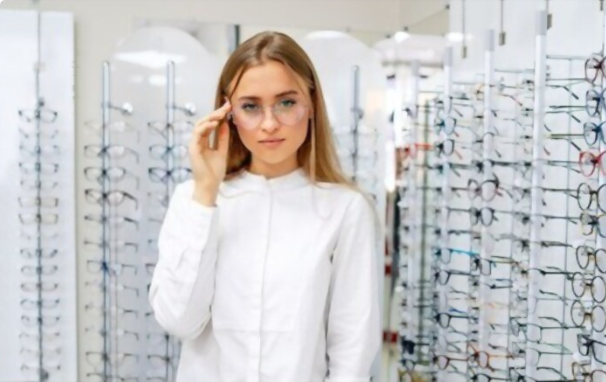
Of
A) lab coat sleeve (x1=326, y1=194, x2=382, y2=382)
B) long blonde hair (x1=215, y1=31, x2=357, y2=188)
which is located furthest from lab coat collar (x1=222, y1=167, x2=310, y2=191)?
lab coat sleeve (x1=326, y1=194, x2=382, y2=382)

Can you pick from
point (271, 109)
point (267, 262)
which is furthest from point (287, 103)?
point (267, 262)

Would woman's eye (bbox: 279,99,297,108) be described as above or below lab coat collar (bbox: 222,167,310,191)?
above

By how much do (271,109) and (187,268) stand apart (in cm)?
34

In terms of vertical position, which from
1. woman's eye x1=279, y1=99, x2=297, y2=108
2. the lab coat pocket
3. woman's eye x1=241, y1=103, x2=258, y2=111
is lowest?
the lab coat pocket

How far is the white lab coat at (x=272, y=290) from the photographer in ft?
3.66

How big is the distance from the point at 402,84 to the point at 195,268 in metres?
1.51

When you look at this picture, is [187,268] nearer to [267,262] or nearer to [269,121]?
[267,262]

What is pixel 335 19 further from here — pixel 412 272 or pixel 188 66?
pixel 412 272

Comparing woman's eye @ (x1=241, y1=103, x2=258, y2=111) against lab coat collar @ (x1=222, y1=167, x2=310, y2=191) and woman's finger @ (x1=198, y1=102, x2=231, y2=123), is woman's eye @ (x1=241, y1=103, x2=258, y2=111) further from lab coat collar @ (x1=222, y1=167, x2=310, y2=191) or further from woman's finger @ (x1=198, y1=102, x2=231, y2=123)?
lab coat collar @ (x1=222, y1=167, x2=310, y2=191)

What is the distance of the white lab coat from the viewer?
43.9 inches

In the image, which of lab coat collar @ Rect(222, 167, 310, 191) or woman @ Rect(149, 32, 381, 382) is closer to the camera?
woman @ Rect(149, 32, 381, 382)

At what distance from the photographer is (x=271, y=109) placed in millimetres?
1133

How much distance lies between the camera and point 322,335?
1167 mm

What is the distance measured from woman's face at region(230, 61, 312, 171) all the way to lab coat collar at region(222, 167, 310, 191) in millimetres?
69
